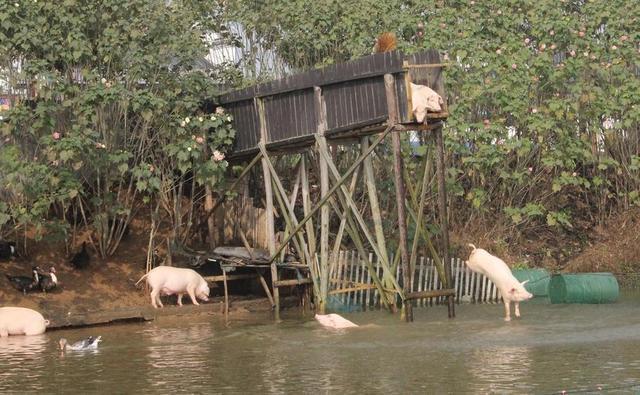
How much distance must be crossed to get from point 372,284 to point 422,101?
3.37 m

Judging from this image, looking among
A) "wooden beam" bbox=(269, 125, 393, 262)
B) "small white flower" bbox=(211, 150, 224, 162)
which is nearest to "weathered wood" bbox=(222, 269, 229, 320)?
"wooden beam" bbox=(269, 125, 393, 262)

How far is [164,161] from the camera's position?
22250 millimetres

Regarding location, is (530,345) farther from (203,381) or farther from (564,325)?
(203,381)

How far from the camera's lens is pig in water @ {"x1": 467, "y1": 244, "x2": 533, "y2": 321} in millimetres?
19031

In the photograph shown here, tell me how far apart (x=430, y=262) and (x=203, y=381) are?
28.5ft

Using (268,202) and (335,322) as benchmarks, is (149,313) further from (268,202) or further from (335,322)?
(335,322)

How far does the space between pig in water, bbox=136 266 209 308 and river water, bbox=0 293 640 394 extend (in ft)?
1.54

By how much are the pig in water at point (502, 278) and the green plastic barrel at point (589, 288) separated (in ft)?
4.65

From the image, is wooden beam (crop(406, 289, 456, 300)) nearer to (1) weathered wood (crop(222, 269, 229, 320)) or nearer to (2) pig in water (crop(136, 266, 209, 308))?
(1) weathered wood (crop(222, 269, 229, 320))

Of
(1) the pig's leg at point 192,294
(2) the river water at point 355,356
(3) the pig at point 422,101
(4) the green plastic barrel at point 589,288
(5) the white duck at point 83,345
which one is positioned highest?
(3) the pig at point 422,101

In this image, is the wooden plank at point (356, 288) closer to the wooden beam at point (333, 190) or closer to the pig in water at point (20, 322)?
the wooden beam at point (333, 190)

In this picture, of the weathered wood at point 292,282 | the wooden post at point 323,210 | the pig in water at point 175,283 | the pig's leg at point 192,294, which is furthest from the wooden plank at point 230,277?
the wooden post at point 323,210

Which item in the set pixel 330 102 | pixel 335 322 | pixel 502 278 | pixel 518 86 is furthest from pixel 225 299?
pixel 518 86

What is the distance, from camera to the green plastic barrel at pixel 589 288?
20.6 m
